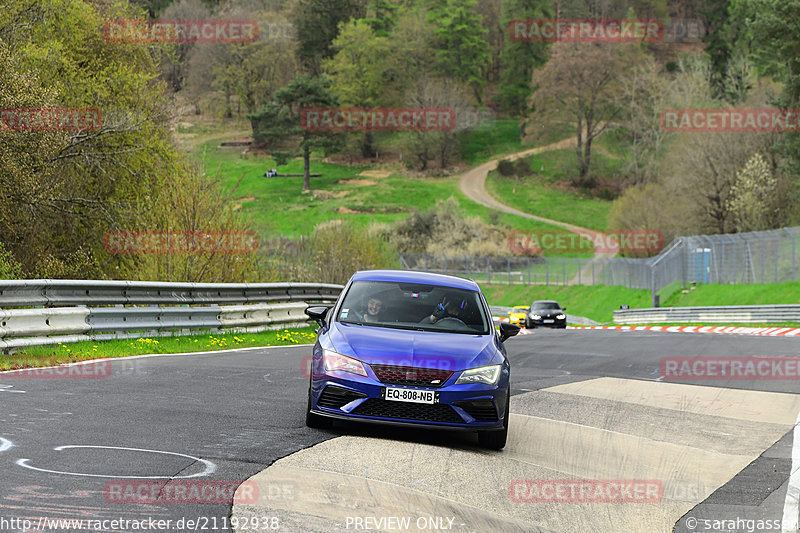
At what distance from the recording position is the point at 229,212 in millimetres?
25234

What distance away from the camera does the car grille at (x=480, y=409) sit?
8.77 meters

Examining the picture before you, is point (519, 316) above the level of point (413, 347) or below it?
below

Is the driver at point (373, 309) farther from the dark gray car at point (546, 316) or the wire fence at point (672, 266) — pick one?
the wire fence at point (672, 266)

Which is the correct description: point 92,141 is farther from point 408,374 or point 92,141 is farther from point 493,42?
point 493,42

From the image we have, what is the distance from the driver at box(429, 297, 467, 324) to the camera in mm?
10188

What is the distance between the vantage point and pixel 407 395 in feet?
28.4

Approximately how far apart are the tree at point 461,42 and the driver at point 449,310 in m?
133
